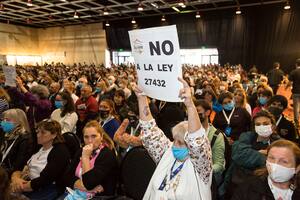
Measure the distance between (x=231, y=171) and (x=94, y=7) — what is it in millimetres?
16322

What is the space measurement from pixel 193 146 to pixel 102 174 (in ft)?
3.91

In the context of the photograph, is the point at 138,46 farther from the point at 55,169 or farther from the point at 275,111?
the point at 275,111

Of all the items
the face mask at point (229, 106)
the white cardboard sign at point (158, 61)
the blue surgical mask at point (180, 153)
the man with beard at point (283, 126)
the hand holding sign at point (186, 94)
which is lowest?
the man with beard at point (283, 126)

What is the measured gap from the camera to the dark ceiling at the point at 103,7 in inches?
624

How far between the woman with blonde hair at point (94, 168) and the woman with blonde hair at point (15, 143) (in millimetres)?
858

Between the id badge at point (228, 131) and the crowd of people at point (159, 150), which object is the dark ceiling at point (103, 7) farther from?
the id badge at point (228, 131)

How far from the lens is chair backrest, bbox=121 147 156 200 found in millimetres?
2840

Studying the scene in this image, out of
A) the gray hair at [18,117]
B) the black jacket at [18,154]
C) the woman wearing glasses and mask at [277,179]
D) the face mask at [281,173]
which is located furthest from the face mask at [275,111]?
the gray hair at [18,117]

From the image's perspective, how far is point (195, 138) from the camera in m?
1.84

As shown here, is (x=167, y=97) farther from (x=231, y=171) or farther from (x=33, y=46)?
(x=33, y=46)

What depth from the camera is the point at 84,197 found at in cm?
270

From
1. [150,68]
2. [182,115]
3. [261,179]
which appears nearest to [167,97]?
[150,68]

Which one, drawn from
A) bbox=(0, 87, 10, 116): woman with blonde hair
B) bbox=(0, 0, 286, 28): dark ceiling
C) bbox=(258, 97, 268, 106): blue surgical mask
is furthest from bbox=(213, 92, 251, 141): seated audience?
bbox=(0, 0, 286, 28): dark ceiling

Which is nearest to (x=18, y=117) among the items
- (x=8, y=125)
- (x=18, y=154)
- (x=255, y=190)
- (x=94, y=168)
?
(x=8, y=125)
